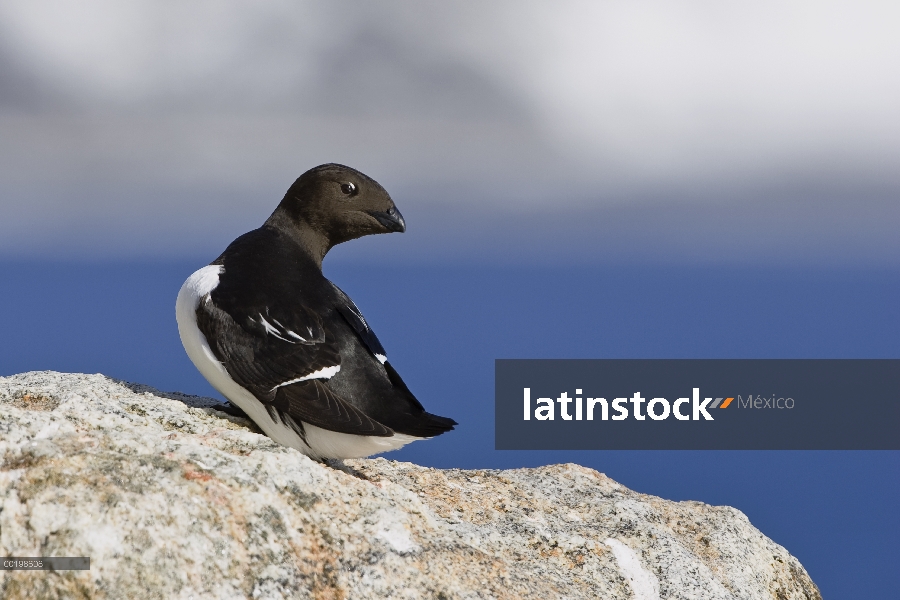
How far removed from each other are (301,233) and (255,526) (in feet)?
10.6

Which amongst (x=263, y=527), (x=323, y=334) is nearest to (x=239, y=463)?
(x=263, y=527)

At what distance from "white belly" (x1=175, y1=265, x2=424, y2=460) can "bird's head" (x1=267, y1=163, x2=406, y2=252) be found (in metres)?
0.98

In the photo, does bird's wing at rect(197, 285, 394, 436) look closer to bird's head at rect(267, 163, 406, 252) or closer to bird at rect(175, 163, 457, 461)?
bird at rect(175, 163, 457, 461)

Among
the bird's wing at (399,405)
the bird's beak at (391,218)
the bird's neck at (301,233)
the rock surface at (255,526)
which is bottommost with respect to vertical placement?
the rock surface at (255,526)

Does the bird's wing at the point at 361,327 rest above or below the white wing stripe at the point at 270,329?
above

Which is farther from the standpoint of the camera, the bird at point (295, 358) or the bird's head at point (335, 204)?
the bird's head at point (335, 204)

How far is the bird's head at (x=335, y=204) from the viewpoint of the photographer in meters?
6.46

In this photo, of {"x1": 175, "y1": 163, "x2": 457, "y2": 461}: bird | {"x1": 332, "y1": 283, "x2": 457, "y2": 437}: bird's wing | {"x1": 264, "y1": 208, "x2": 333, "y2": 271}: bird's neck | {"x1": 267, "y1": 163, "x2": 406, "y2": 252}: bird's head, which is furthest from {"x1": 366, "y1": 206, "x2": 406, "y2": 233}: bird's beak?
{"x1": 332, "y1": 283, "x2": 457, "y2": 437}: bird's wing

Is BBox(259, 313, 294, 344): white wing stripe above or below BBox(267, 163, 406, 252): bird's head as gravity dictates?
below

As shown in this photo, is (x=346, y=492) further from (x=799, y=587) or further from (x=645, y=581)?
(x=799, y=587)

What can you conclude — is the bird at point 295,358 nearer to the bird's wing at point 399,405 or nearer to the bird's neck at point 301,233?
the bird's wing at point 399,405

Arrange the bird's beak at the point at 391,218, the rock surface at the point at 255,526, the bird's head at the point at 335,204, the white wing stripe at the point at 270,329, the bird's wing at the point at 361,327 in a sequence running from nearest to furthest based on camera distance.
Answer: the rock surface at the point at 255,526 → the white wing stripe at the point at 270,329 → the bird's wing at the point at 361,327 → the bird's head at the point at 335,204 → the bird's beak at the point at 391,218

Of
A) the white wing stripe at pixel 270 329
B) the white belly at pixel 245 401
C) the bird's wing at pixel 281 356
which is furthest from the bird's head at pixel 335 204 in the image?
the white wing stripe at pixel 270 329

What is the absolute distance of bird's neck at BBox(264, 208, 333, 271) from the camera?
21.2 feet
